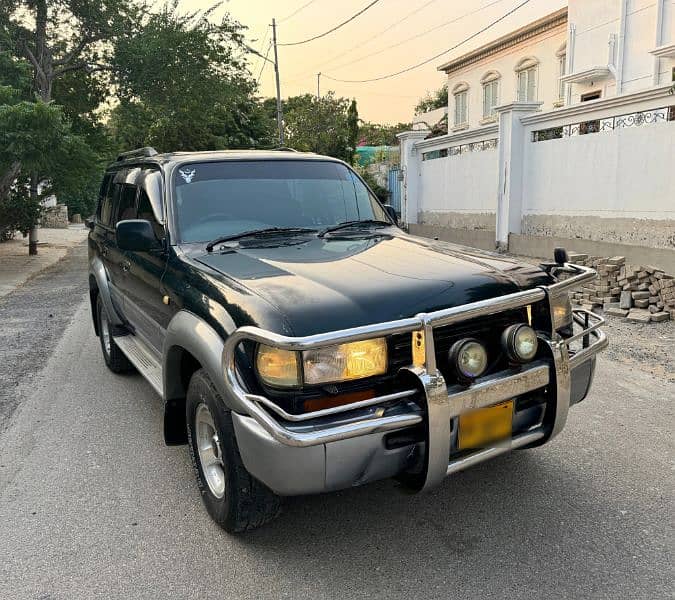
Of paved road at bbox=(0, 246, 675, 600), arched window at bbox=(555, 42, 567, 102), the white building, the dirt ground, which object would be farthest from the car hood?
arched window at bbox=(555, 42, 567, 102)

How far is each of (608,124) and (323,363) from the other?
8921 millimetres

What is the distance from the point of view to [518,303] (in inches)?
111

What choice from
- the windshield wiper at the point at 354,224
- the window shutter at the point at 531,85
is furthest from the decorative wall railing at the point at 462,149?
the window shutter at the point at 531,85

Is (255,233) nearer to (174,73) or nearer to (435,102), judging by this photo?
(174,73)

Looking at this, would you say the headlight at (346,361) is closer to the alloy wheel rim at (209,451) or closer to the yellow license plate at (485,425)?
the yellow license plate at (485,425)

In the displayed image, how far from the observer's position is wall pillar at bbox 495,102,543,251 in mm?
12086

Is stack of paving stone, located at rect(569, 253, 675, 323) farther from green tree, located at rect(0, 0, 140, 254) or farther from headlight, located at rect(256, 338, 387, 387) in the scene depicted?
green tree, located at rect(0, 0, 140, 254)

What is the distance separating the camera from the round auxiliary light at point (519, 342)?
9.14 ft

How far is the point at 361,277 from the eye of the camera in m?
2.99

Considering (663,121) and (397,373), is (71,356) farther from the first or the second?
(663,121)

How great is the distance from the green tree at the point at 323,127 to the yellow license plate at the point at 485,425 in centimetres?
2894

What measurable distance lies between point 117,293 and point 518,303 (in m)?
3.59

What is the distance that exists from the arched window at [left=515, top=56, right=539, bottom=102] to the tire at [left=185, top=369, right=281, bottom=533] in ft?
78.6

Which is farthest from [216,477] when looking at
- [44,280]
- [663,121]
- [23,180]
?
[23,180]
